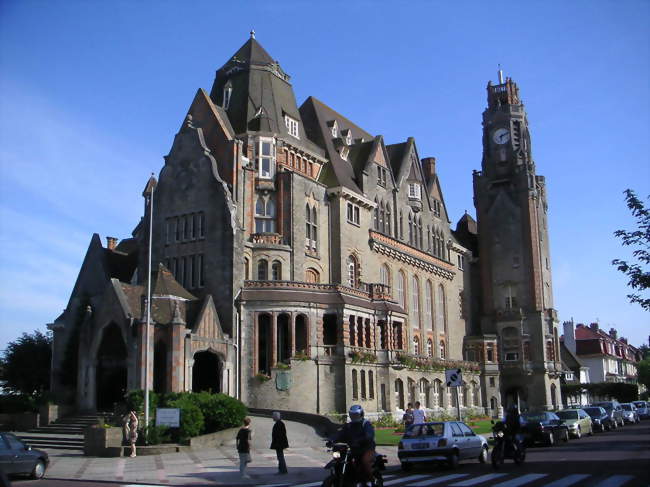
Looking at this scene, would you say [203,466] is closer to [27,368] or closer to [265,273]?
[265,273]

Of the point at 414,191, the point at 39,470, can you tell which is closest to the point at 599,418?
the point at 414,191

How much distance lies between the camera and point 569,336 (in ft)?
336

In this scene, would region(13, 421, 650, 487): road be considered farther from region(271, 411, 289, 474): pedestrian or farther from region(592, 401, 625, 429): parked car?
region(592, 401, 625, 429): parked car

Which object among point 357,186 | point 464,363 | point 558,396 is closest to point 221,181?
point 357,186

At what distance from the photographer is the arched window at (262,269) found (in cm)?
4659

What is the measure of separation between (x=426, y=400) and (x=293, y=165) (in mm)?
20947

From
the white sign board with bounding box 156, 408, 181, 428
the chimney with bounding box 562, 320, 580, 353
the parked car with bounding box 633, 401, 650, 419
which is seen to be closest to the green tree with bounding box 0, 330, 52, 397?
the white sign board with bounding box 156, 408, 181, 428

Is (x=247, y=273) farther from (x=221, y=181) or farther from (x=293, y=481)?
(x=293, y=481)

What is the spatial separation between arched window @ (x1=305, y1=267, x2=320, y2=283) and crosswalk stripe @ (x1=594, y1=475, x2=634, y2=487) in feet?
109

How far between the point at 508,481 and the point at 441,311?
52860 millimetres

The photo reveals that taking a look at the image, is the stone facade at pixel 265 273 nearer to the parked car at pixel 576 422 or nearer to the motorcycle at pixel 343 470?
the parked car at pixel 576 422

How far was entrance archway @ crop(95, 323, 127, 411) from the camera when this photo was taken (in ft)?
127

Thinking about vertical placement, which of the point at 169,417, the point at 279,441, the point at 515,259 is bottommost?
the point at 279,441

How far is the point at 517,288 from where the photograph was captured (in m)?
74.9
